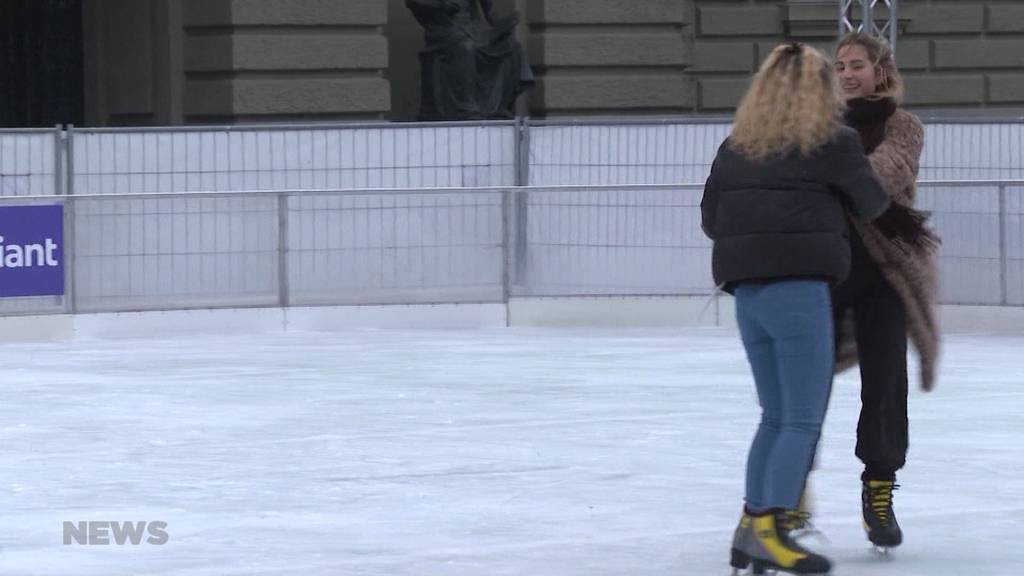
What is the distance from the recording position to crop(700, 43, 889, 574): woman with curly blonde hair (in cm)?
663

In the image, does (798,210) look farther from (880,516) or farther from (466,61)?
(466,61)

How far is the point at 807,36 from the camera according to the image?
934 inches

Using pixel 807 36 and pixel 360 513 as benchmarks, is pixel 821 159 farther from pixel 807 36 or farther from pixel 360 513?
pixel 807 36

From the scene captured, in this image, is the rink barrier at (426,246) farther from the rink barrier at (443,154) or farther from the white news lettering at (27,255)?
the rink barrier at (443,154)

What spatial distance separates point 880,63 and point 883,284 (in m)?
0.71

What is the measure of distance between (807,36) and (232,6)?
6.70m

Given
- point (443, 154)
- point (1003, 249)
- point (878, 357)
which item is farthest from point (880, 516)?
point (443, 154)

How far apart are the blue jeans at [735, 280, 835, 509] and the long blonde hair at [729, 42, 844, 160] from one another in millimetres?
408

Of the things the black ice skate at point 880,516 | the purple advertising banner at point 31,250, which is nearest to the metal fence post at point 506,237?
the purple advertising banner at point 31,250

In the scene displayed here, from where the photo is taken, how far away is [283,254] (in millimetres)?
15555

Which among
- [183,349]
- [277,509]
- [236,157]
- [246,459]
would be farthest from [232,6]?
[277,509]

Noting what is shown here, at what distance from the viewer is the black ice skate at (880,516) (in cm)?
716

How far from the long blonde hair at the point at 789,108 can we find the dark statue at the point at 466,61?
14.2m

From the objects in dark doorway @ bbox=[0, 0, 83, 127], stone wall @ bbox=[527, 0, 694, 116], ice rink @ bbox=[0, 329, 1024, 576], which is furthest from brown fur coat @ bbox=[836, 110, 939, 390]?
dark doorway @ bbox=[0, 0, 83, 127]
